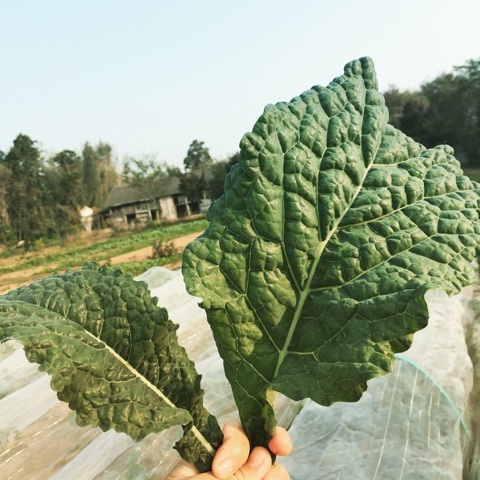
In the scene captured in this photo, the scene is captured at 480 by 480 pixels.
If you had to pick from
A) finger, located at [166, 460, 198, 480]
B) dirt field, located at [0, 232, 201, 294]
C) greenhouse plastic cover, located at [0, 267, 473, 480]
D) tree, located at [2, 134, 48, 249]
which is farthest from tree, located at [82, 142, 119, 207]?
finger, located at [166, 460, 198, 480]

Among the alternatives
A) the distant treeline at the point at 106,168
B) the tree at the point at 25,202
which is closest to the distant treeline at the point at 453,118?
the distant treeline at the point at 106,168

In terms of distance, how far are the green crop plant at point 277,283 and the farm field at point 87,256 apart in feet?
42.9

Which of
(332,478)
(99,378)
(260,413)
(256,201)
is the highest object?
(256,201)

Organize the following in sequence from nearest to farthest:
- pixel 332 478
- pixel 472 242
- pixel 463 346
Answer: pixel 472 242 → pixel 332 478 → pixel 463 346

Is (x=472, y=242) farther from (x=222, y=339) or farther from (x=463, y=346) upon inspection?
(x=463, y=346)

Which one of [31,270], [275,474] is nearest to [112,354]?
[275,474]

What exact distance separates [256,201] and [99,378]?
0.46 m

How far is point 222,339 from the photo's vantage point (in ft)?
2.95

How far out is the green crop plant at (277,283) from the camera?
83 cm

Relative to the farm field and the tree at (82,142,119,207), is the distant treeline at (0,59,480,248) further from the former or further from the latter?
the farm field

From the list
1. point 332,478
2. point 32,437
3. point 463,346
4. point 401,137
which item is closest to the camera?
point 401,137

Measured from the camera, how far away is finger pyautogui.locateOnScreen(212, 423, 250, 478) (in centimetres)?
95

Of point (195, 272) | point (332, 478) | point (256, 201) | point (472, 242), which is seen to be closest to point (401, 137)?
point (472, 242)

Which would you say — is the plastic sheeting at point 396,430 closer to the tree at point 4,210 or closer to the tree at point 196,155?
the tree at point 4,210
